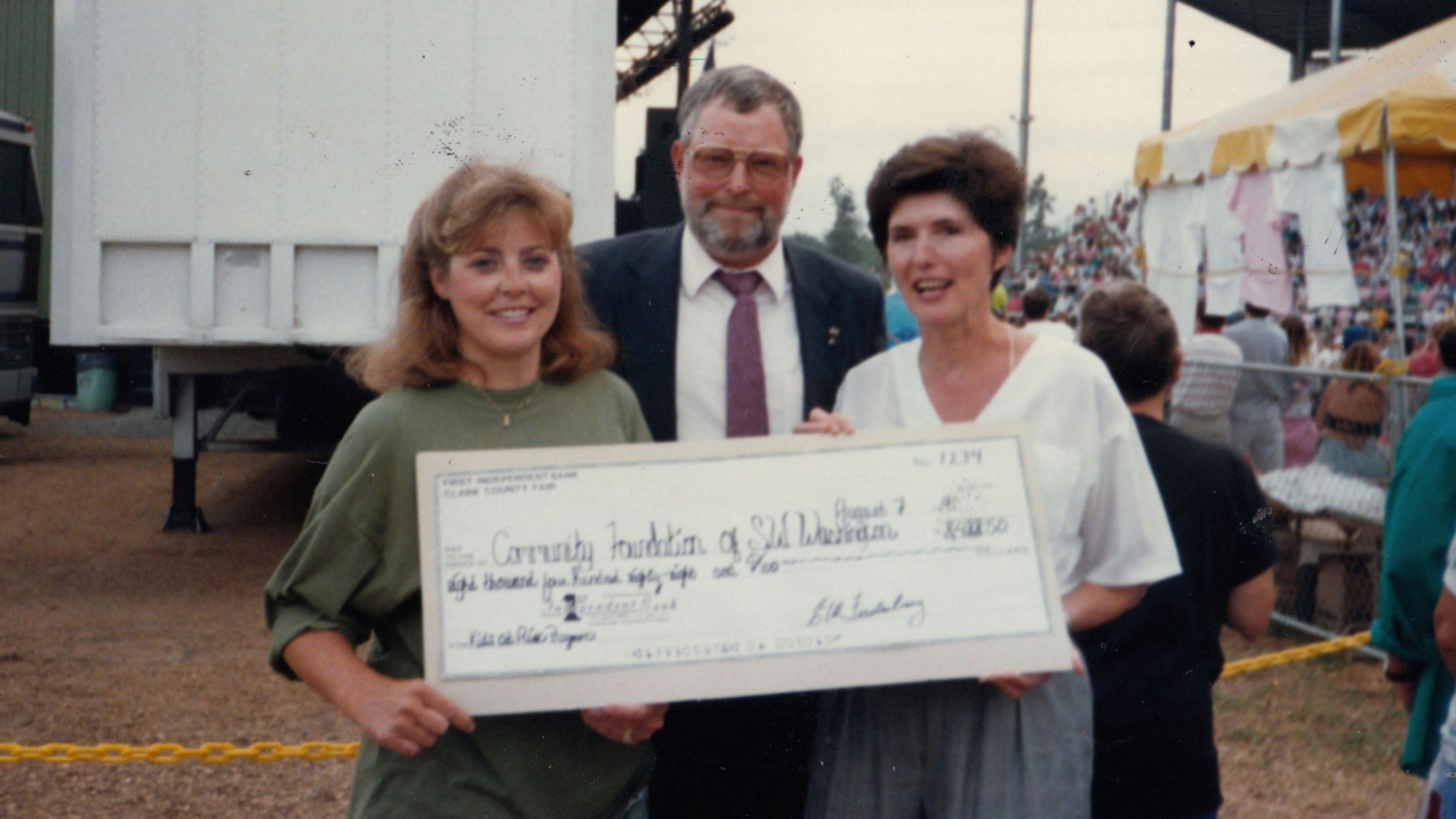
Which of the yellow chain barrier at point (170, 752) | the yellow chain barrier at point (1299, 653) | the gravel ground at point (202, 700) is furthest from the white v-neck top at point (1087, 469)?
the gravel ground at point (202, 700)

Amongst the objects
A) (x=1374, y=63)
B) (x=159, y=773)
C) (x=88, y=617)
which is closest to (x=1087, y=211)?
(x=1374, y=63)

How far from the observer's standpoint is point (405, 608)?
2041 mm

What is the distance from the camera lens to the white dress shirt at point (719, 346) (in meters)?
2.70

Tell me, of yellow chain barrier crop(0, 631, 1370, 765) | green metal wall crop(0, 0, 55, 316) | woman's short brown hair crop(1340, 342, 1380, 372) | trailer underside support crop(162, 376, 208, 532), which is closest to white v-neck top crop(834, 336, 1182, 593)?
yellow chain barrier crop(0, 631, 1370, 765)

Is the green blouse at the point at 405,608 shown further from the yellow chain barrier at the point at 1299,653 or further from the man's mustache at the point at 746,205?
the yellow chain barrier at the point at 1299,653

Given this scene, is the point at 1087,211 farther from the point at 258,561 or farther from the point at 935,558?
the point at 935,558

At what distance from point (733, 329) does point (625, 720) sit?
102 cm

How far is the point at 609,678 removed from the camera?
197 cm

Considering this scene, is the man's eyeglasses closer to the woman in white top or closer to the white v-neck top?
the woman in white top

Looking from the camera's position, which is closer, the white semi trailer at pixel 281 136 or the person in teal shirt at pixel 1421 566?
the person in teal shirt at pixel 1421 566

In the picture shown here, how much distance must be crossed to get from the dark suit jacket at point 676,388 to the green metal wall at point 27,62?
16.8 metres

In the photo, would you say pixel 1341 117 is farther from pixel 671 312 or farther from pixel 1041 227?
pixel 1041 227

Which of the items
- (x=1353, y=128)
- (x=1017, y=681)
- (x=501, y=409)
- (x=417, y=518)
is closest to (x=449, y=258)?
(x=501, y=409)

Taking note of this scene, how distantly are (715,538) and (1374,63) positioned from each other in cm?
746
